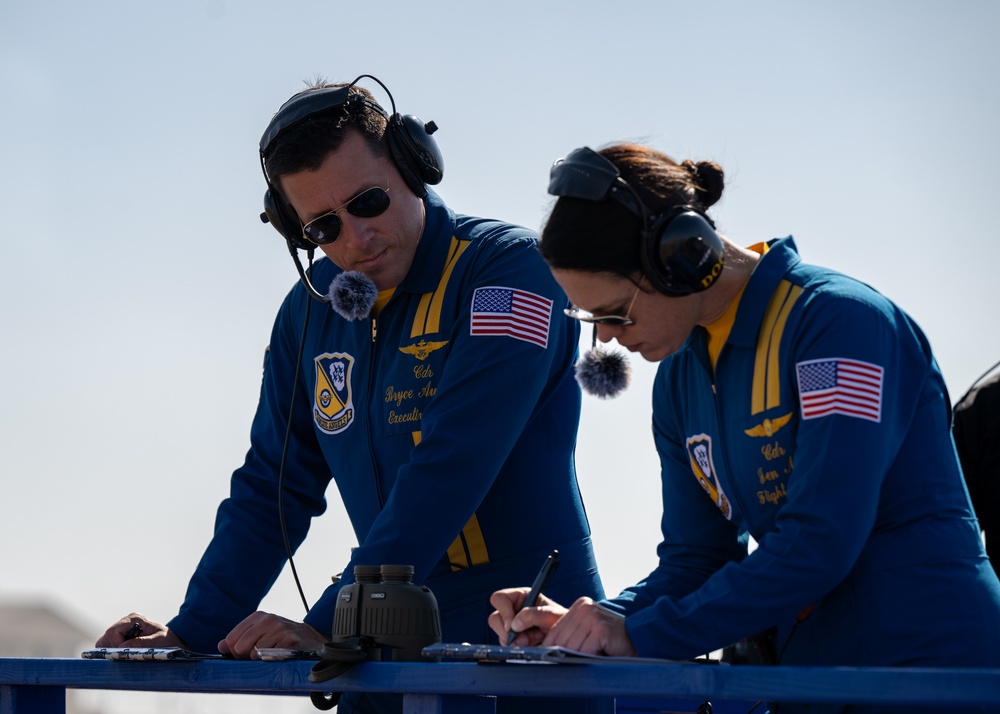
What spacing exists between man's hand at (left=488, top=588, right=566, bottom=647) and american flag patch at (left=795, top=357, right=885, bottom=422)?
48cm

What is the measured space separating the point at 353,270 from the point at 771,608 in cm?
128

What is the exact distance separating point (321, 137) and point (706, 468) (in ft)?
3.66

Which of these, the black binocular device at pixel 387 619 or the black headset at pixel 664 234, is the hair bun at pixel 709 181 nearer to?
the black headset at pixel 664 234

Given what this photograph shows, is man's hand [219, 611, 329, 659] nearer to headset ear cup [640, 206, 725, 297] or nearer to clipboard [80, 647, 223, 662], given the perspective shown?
clipboard [80, 647, 223, 662]

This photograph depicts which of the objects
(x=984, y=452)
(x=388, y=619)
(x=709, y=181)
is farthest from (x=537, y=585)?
(x=984, y=452)

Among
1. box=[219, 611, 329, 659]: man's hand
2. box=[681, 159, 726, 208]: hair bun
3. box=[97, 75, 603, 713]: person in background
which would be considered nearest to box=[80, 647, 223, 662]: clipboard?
box=[219, 611, 329, 659]: man's hand

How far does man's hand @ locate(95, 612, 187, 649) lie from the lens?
2.57 m

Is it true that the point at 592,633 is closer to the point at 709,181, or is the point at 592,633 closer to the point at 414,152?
the point at 709,181

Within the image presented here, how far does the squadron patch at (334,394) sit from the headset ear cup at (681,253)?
3.07ft

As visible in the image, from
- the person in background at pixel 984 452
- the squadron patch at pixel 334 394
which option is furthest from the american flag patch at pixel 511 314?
the person in background at pixel 984 452

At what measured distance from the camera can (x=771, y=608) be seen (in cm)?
178

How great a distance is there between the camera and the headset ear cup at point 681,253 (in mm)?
1977

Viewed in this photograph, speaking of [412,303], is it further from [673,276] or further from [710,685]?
[710,685]

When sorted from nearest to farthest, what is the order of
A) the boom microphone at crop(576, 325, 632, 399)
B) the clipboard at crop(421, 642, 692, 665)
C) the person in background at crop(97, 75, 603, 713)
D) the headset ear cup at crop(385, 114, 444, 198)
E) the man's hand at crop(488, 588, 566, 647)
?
the clipboard at crop(421, 642, 692, 665)
the man's hand at crop(488, 588, 566, 647)
the boom microphone at crop(576, 325, 632, 399)
the person in background at crop(97, 75, 603, 713)
the headset ear cup at crop(385, 114, 444, 198)
